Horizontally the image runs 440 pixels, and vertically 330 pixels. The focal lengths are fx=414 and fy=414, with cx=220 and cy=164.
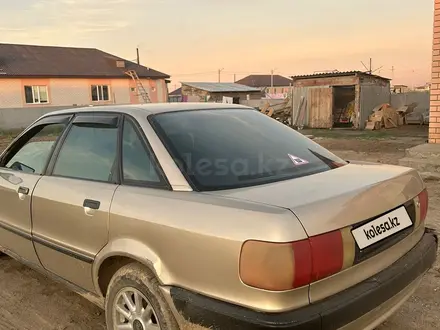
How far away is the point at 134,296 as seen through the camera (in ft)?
7.81

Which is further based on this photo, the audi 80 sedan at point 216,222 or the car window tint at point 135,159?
the car window tint at point 135,159

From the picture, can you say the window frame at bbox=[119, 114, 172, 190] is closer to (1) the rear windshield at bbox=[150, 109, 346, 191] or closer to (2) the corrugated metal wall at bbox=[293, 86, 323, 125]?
(1) the rear windshield at bbox=[150, 109, 346, 191]

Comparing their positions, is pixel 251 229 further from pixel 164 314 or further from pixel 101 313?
pixel 101 313

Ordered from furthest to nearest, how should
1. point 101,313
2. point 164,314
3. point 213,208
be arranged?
point 101,313 → point 164,314 → point 213,208

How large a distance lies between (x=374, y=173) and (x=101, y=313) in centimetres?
224

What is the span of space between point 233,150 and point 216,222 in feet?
2.46

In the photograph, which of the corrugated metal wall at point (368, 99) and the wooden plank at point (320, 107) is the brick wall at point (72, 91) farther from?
the corrugated metal wall at point (368, 99)

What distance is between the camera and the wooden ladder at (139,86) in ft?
106

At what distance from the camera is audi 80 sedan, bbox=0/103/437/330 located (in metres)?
1.82

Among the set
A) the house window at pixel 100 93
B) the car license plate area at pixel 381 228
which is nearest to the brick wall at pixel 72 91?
the house window at pixel 100 93

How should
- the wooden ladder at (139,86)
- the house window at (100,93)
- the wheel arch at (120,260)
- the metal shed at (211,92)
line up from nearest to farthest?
the wheel arch at (120,260)
the house window at (100,93)
the wooden ladder at (139,86)
the metal shed at (211,92)

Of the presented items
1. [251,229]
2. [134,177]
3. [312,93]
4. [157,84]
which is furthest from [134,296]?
[157,84]

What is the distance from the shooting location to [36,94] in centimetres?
2909

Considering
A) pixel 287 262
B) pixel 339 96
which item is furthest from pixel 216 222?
pixel 339 96
